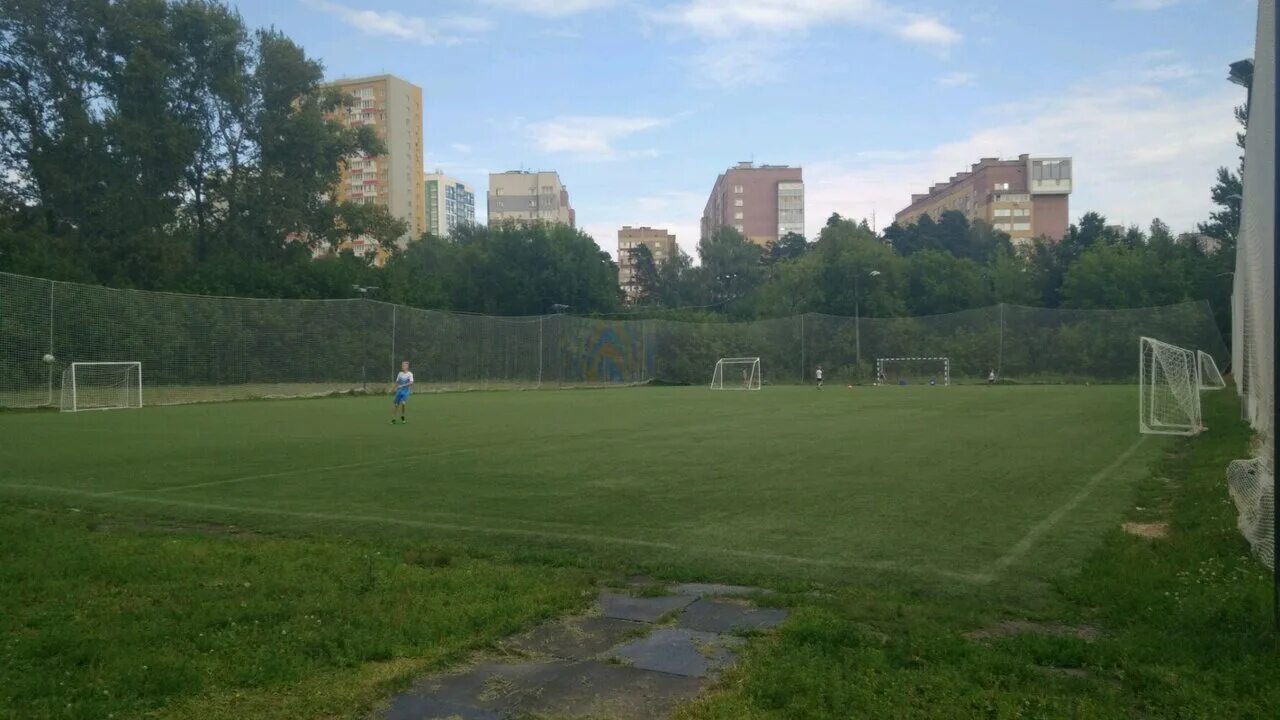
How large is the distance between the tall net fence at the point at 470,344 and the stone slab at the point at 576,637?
898 inches

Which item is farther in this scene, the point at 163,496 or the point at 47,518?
the point at 163,496

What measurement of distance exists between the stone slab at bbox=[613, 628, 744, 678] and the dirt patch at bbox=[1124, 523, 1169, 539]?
3791 millimetres

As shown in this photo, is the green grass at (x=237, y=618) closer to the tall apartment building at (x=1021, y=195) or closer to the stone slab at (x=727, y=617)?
the stone slab at (x=727, y=617)

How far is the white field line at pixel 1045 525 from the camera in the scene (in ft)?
17.9

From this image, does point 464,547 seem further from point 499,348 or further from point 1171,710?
point 499,348

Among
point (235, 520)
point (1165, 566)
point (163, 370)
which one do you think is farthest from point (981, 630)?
point (163, 370)

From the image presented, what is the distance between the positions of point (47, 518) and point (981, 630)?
6941 millimetres

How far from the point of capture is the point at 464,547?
603cm

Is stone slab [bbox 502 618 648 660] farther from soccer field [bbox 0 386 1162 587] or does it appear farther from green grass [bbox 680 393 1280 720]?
soccer field [bbox 0 386 1162 587]

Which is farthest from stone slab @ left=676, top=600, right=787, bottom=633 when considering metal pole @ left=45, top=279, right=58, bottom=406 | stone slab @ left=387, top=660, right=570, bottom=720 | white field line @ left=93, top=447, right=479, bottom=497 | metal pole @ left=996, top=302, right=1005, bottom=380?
metal pole @ left=996, top=302, right=1005, bottom=380

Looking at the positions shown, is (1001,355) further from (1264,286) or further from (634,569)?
(634,569)

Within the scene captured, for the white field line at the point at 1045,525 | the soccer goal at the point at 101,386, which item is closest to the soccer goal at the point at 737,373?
the soccer goal at the point at 101,386

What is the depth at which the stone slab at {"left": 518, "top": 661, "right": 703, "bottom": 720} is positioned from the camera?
321 centimetres

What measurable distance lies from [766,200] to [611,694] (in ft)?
376
